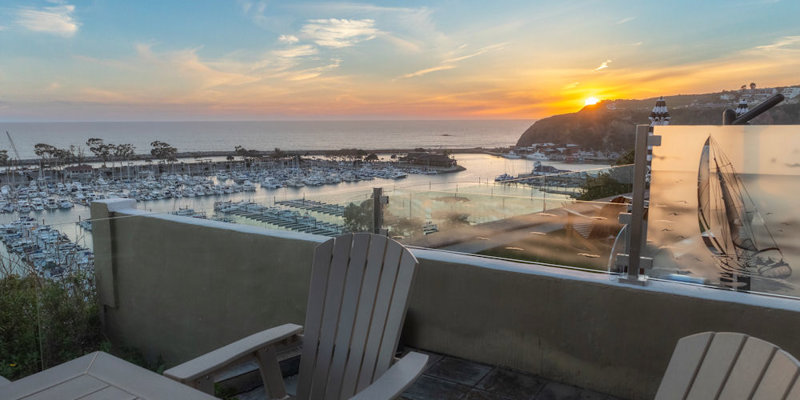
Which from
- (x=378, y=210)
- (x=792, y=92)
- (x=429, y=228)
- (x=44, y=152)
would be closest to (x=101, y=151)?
(x=44, y=152)

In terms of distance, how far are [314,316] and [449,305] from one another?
3.90 feet

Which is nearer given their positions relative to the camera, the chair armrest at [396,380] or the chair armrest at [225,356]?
the chair armrest at [396,380]

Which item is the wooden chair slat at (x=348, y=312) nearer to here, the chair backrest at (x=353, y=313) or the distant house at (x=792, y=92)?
the chair backrest at (x=353, y=313)

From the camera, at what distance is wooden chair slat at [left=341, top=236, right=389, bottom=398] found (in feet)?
6.98

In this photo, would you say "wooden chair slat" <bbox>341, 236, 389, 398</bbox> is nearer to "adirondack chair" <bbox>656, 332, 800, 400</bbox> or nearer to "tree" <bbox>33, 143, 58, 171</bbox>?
"adirondack chair" <bbox>656, 332, 800, 400</bbox>

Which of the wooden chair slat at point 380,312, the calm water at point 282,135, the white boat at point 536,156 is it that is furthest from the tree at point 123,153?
the wooden chair slat at point 380,312

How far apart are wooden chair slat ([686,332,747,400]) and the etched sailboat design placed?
5.30 ft

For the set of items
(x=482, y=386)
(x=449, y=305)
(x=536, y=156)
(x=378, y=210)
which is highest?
(x=536, y=156)

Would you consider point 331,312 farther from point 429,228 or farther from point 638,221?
point 638,221

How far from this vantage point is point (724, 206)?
278 cm

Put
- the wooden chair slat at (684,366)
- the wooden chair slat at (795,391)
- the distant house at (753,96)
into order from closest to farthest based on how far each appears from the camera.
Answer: the wooden chair slat at (795,391), the wooden chair slat at (684,366), the distant house at (753,96)

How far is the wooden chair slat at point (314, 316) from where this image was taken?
226cm

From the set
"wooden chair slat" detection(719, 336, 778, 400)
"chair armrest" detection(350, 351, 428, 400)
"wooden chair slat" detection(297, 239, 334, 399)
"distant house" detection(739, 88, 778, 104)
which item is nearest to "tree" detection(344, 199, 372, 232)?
"wooden chair slat" detection(297, 239, 334, 399)

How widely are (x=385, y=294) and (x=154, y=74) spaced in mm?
22112
